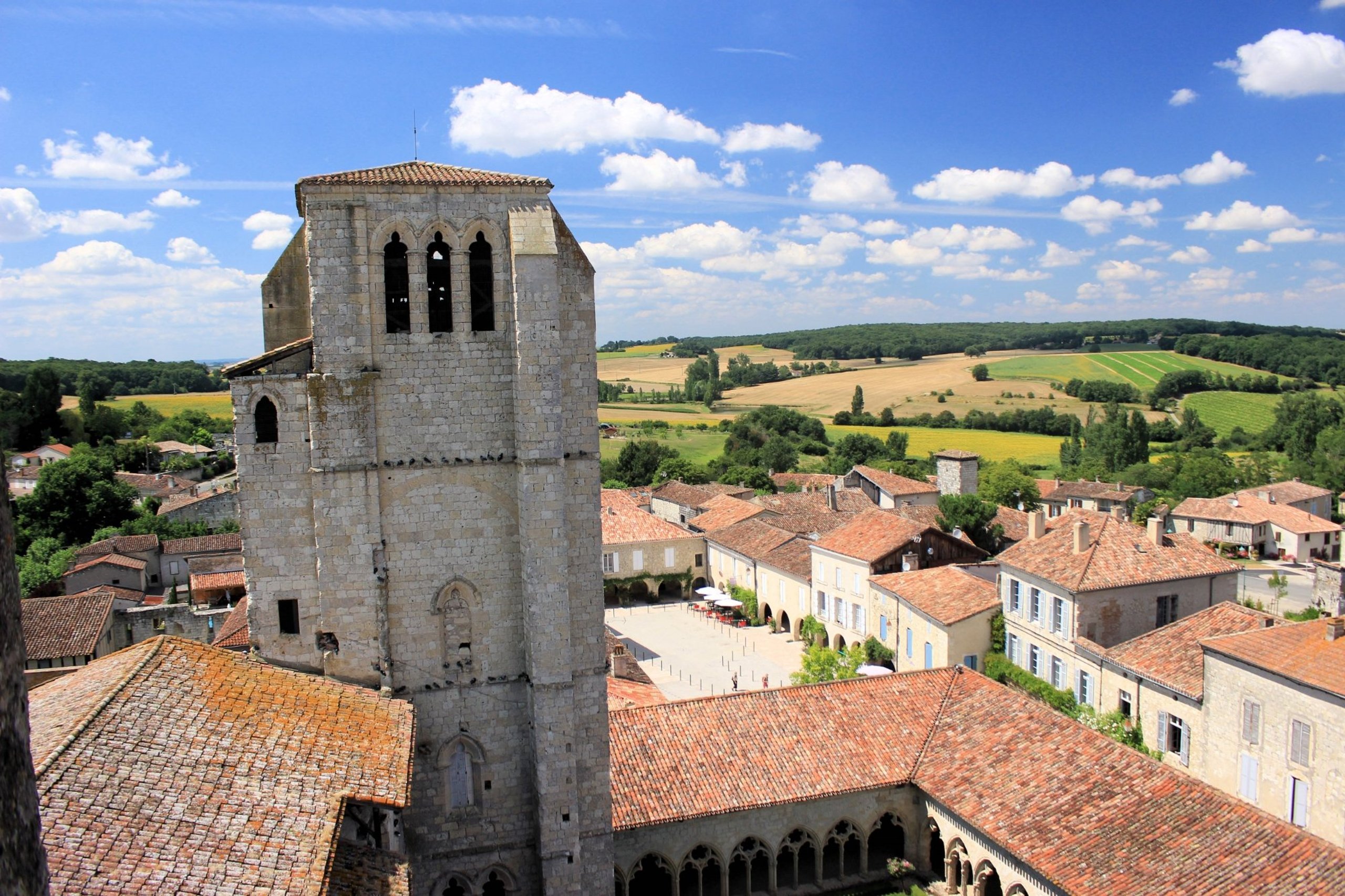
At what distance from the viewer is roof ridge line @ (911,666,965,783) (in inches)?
983

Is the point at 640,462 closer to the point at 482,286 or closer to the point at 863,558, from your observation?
the point at 863,558

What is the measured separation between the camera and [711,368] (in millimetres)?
194250

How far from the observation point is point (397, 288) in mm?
18250

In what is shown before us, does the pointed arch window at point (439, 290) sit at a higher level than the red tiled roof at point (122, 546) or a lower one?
higher

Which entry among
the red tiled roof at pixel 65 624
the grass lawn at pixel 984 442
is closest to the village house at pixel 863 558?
the red tiled roof at pixel 65 624

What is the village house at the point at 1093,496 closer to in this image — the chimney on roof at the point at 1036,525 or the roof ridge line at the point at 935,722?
the chimney on roof at the point at 1036,525

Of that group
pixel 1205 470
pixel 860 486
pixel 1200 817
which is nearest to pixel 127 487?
pixel 860 486

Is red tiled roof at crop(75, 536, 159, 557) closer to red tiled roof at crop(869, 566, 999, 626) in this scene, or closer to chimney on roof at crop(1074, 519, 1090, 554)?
red tiled roof at crop(869, 566, 999, 626)

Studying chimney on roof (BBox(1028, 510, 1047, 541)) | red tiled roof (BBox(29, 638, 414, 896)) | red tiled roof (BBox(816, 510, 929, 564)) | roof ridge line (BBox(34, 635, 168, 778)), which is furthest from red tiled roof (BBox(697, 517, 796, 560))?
roof ridge line (BBox(34, 635, 168, 778))

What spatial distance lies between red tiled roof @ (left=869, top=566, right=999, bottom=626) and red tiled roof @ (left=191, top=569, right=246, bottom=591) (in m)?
38.5

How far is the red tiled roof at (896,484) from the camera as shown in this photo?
75.0m

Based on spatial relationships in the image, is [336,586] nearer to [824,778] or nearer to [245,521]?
[245,521]

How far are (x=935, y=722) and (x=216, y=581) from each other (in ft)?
154

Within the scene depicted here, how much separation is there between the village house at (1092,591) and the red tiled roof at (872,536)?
304 inches
